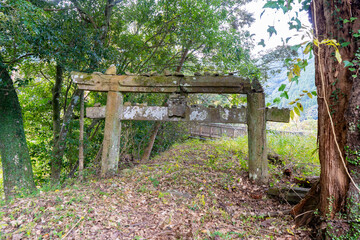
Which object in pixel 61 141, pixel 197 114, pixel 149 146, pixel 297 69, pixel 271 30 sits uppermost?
pixel 271 30

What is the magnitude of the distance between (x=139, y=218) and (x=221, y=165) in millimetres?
3247

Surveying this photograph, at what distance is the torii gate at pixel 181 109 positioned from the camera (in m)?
4.31

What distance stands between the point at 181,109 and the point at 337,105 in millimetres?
2907

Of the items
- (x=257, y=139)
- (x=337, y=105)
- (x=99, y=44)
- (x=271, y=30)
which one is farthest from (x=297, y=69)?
(x=99, y=44)

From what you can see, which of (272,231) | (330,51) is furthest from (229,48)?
(272,231)

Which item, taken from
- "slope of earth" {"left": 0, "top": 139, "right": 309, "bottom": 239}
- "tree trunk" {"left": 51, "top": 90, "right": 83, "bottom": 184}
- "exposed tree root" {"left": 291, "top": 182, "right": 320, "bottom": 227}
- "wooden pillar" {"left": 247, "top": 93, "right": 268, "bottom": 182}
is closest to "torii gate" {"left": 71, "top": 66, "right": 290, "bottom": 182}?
"wooden pillar" {"left": 247, "top": 93, "right": 268, "bottom": 182}

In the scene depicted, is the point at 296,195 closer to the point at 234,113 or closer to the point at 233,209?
the point at 233,209

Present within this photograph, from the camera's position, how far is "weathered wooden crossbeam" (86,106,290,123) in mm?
4480

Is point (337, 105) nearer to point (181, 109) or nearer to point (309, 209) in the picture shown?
point (309, 209)

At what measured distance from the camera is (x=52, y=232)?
92.3 inches

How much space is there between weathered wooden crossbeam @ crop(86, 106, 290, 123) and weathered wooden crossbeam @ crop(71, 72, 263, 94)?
16.7 inches

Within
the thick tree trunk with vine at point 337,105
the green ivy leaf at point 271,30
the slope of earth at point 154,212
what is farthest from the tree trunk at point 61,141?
the thick tree trunk with vine at point 337,105

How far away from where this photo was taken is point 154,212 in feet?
9.97

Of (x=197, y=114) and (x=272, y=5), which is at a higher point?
(x=272, y=5)
